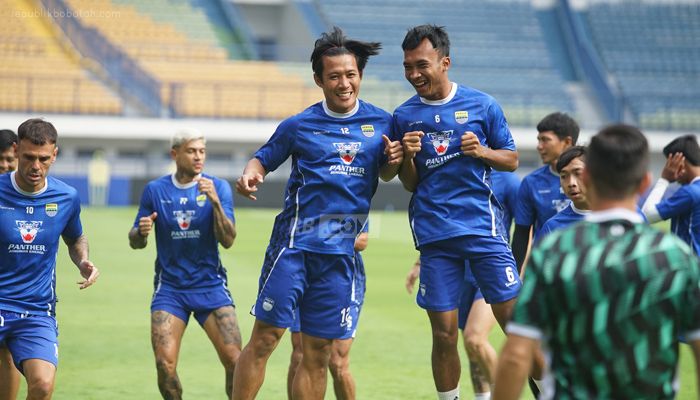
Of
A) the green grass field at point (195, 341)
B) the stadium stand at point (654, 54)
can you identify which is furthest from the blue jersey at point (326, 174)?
the stadium stand at point (654, 54)

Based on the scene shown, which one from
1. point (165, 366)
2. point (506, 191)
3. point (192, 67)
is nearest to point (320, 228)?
point (165, 366)

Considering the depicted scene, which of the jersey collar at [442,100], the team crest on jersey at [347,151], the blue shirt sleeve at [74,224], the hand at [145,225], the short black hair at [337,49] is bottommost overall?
the hand at [145,225]

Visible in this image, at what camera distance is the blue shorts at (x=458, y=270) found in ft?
21.5

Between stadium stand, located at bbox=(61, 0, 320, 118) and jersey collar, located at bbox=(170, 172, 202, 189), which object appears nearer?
jersey collar, located at bbox=(170, 172, 202, 189)

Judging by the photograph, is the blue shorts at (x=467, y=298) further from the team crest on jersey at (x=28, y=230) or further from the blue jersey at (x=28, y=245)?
the team crest on jersey at (x=28, y=230)

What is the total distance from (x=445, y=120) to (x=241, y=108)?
32.5m

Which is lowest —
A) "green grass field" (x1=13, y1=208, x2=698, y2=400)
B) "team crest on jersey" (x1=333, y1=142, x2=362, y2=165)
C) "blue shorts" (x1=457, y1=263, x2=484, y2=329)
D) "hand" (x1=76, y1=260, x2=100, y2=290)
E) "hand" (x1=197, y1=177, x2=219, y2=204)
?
"green grass field" (x1=13, y1=208, x2=698, y2=400)

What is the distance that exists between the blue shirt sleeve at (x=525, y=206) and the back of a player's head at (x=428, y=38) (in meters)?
1.52

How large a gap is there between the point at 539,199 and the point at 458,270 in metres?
1.22

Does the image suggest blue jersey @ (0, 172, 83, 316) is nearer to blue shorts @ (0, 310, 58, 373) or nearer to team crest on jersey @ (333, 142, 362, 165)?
blue shorts @ (0, 310, 58, 373)

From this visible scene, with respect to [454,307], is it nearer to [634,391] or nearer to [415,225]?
[415,225]

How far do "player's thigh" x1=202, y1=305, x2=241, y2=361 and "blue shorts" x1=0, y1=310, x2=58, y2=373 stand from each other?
4.89ft

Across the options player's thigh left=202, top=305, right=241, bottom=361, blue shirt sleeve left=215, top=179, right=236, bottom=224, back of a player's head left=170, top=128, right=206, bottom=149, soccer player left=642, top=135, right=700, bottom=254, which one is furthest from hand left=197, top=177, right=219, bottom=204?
soccer player left=642, top=135, right=700, bottom=254

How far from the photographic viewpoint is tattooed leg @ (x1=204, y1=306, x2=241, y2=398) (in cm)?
749
